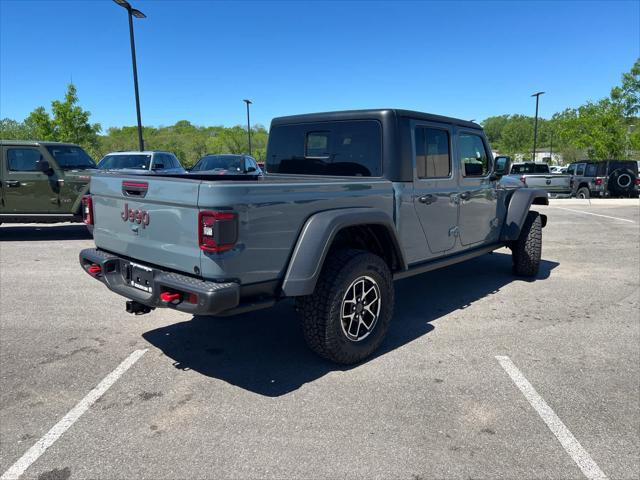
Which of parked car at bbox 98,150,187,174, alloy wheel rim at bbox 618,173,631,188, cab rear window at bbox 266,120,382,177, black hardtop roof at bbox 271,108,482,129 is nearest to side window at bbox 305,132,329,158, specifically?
cab rear window at bbox 266,120,382,177

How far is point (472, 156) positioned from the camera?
523 centimetres

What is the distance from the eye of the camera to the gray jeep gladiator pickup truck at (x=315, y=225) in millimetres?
2932

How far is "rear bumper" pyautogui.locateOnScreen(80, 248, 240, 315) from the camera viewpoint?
9.25 feet

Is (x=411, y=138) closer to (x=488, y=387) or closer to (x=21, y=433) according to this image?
(x=488, y=387)

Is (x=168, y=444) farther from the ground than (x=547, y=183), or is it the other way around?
(x=547, y=183)

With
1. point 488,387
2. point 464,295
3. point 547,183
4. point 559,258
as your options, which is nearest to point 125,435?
point 488,387

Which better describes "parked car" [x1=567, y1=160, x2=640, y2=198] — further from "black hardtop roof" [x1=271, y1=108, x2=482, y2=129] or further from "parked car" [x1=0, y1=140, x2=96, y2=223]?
"parked car" [x1=0, y1=140, x2=96, y2=223]

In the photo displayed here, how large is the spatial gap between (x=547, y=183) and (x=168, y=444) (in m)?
20.6

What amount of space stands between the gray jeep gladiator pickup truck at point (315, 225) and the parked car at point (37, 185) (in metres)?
5.91

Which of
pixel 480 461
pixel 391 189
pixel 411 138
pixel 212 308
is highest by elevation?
pixel 411 138

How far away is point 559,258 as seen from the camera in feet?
26.2

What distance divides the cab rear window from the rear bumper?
6.21ft

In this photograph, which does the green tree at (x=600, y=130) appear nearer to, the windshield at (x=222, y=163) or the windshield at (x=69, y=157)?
the windshield at (x=222, y=163)

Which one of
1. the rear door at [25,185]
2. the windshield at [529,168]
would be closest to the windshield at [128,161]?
the rear door at [25,185]
